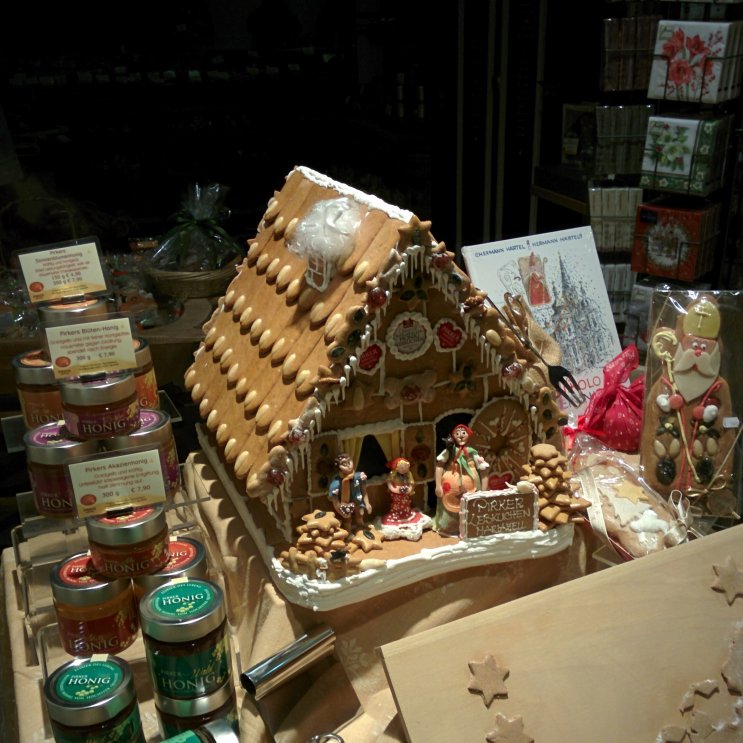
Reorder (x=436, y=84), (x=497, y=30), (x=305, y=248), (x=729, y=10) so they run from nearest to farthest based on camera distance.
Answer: (x=305, y=248) → (x=729, y=10) → (x=436, y=84) → (x=497, y=30)

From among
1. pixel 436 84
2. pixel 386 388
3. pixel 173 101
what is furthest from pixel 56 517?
pixel 436 84

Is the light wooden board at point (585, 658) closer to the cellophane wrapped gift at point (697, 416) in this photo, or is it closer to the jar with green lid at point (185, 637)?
the jar with green lid at point (185, 637)

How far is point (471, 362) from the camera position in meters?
1.65

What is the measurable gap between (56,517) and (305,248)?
769 mm

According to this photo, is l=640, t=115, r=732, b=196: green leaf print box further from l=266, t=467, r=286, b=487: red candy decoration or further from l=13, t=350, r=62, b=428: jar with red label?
l=13, t=350, r=62, b=428: jar with red label

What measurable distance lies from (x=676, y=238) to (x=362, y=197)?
63.0 inches

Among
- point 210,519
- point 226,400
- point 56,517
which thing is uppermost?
point 226,400

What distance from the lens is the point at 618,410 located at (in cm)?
215

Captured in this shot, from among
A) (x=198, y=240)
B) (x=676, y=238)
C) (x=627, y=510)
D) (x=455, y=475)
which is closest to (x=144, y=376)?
(x=455, y=475)

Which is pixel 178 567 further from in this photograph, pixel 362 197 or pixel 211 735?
pixel 362 197

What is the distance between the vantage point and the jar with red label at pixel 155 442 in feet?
5.09

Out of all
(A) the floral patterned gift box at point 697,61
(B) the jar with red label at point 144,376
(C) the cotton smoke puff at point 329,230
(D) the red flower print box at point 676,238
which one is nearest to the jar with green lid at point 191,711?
(B) the jar with red label at point 144,376

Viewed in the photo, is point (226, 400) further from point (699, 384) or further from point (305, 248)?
point (699, 384)

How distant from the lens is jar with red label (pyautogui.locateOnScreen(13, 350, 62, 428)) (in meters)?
1.70
